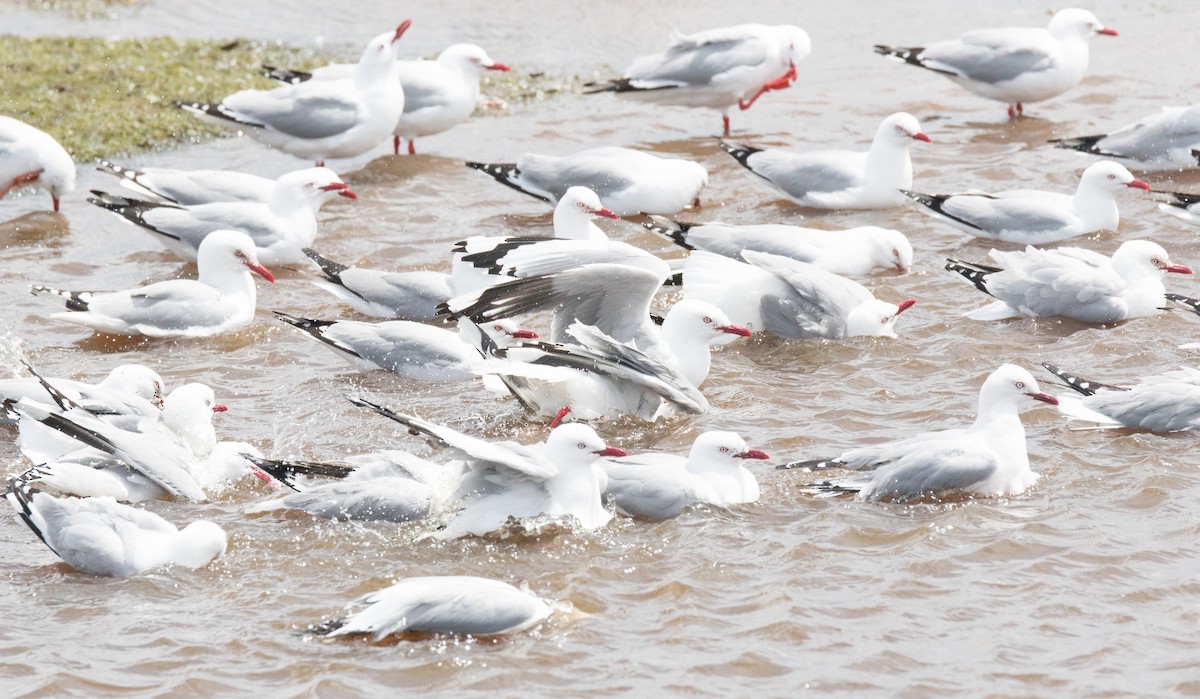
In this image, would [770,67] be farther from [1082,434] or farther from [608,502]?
[608,502]

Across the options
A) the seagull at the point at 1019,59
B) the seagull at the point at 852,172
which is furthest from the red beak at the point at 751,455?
the seagull at the point at 1019,59

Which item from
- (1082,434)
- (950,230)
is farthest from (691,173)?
(1082,434)

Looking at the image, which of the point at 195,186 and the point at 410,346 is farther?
the point at 195,186

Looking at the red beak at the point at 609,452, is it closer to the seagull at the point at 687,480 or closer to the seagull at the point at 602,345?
the seagull at the point at 687,480

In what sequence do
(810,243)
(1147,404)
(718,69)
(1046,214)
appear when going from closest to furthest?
(1147,404) < (810,243) < (1046,214) < (718,69)

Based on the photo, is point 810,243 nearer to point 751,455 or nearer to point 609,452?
point 751,455

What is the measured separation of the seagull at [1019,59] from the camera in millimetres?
13289

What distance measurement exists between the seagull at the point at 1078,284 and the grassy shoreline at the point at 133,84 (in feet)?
20.3

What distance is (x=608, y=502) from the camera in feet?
22.5

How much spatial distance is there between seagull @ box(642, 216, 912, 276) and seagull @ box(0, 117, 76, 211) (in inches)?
182

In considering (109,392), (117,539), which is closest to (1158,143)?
(109,392)

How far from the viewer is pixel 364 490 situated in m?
6.77

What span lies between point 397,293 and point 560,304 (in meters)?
1.60

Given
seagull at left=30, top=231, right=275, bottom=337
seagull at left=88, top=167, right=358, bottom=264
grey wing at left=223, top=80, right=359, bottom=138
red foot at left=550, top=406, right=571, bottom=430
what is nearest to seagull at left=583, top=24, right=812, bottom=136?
grey wing at left=223, top=80, right=359, bottom=138
